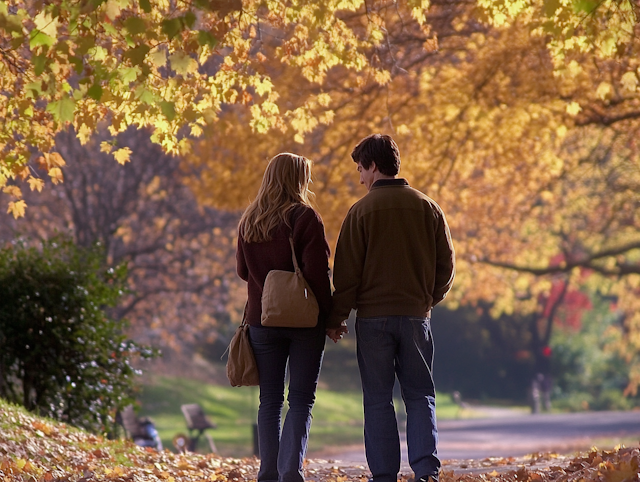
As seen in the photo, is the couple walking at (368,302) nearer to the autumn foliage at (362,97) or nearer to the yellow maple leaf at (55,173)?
the autumn foliage at (362,97)

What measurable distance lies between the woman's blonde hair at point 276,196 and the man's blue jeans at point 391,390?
2.55 ft

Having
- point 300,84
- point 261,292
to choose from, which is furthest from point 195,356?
point 261,292

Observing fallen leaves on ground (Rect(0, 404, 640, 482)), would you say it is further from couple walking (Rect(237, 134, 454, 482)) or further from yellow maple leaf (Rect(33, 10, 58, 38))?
yellow maple leaf (Rect(33, 10, 58, 38))

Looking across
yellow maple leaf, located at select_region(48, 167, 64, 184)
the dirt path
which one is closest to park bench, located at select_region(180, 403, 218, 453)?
the dirt path

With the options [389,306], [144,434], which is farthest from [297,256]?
[144,434]

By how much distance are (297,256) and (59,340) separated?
500 centimetres

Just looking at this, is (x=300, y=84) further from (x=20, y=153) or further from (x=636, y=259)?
(x=636, y=259)

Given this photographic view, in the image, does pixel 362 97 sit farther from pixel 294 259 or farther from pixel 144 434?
pixel 294 259

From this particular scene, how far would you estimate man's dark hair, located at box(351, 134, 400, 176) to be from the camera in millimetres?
4590

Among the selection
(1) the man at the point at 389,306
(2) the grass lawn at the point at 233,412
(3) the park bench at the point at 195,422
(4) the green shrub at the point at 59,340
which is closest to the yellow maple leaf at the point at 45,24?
(1) the man at the point at 389,306

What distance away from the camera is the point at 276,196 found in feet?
15.1

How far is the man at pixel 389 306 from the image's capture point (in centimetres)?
448

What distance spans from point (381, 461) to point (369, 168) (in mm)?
1706

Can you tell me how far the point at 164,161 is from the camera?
18.3 m
